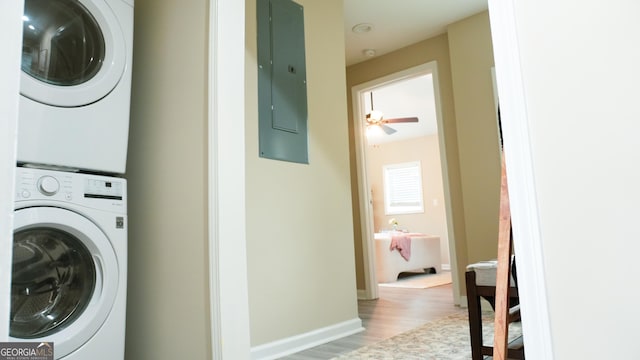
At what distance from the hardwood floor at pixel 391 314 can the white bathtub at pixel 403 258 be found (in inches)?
22.4

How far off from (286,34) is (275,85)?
390 millimetres

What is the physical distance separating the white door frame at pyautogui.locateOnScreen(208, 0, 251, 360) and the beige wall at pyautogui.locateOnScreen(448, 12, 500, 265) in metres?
2.63

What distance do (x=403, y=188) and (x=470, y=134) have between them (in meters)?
4.51

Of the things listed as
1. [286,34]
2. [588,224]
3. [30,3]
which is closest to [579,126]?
[588,224]

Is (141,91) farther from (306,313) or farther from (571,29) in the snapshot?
(571,29)

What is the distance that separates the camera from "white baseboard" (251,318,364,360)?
2.31 meters

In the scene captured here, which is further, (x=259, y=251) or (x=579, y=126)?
(x=259, y=251)

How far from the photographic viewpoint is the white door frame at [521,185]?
914 mm

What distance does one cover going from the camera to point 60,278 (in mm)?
1612

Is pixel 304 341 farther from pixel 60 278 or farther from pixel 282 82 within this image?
pixel 282 82

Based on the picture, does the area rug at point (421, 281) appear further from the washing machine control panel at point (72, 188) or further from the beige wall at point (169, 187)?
the washing machine control panel at point (72, 188)

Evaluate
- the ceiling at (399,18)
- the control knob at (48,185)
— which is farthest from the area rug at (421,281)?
the control knob at (48,185)

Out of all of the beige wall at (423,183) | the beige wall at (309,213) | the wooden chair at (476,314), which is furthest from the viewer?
the beige wall at (423,183)

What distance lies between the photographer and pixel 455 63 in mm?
3926
